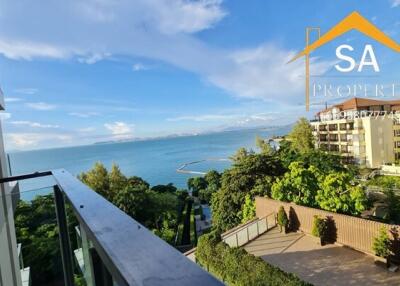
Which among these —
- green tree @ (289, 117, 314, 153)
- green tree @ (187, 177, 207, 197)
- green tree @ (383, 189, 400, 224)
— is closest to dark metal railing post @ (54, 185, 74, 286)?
green tree @ (383, 189, 400, 224)

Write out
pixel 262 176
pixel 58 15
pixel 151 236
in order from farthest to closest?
pixel 58 15
pixel 262 176
pixel 151 236

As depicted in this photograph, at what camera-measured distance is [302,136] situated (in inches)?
984

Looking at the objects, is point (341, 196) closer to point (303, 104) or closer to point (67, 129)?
point (303, 104)

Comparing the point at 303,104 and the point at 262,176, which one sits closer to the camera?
the point at 262,176

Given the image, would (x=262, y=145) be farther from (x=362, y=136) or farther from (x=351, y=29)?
(x=351, y=29)

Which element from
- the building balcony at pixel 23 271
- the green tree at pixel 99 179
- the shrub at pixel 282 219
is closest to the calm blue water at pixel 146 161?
the building balcony at pixel 23 271

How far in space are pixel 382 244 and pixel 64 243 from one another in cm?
805

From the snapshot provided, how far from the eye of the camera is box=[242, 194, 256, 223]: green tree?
11.4m

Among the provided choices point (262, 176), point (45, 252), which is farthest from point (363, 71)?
point (45, 252)

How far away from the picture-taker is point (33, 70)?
25062mm

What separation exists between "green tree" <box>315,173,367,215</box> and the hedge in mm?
4182

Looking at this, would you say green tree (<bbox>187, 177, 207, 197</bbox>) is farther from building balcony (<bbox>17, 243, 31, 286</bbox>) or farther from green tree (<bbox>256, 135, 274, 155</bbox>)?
building balcony (<bbox>17, 243, 31, 286</bbox>)

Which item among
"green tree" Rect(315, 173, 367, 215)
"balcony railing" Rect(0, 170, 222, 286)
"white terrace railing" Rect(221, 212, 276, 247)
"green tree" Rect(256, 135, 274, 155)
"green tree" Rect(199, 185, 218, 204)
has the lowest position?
"green tree" Rect(199, 185, 218, 204)

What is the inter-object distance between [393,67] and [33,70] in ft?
97.7
